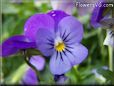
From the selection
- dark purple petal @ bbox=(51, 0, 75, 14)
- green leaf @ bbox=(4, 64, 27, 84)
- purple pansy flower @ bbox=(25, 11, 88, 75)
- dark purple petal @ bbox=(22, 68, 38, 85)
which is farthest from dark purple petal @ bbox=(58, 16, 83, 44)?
green leaf @ bbox=(4, 64, 27, 84)

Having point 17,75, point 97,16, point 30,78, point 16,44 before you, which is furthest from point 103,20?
point 17,75

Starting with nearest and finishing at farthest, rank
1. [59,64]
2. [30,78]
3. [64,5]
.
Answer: [59,64] → [64,5] → [30,78]

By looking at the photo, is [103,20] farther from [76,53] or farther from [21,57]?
[21,57]

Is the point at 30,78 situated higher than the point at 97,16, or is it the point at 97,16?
the point at 97,16

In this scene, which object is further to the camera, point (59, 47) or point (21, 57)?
point (21, 57)

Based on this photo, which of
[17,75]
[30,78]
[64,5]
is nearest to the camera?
[64,5]

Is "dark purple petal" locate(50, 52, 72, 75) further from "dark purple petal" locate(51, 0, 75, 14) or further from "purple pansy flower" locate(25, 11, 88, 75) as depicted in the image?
"dark purple petal" locate(51, 0, 75, 14)

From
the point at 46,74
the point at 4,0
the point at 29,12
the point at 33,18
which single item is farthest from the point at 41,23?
the point at 4,0
